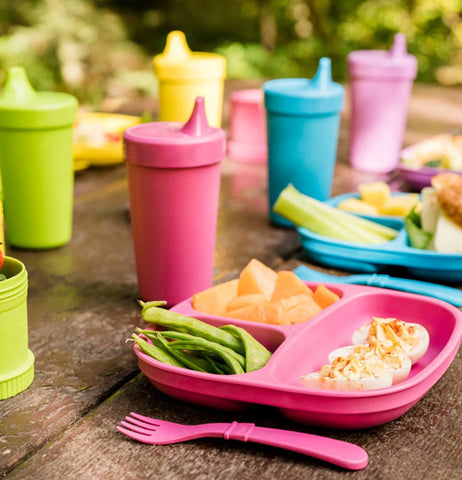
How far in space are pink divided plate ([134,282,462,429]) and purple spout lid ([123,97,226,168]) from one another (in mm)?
256

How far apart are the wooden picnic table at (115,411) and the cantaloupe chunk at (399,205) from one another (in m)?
0.23

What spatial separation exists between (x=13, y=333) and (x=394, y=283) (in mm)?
722

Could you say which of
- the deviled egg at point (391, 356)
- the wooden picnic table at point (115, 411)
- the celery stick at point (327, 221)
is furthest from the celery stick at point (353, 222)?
the deviled egg at point (391, 356)

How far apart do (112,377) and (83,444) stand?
0.60 ft

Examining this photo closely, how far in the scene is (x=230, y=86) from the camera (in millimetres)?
3525

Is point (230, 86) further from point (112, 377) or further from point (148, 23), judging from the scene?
point (148, 23)

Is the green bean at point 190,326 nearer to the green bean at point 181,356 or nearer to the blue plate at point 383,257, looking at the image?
the green bean at point 181,356

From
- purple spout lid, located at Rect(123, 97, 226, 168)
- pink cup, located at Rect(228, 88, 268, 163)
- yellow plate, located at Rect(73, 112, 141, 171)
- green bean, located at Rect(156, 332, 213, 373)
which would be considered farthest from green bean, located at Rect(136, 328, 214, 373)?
pink cup, located at Rect(228, 88, 268, 163)

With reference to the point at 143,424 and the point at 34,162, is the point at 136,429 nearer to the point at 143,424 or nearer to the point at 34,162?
the point at 143,424

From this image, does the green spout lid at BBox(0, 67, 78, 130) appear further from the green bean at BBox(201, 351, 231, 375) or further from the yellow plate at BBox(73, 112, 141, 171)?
the green bean at BBox(201, 351, 231, 375)

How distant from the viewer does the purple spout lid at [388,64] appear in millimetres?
2191

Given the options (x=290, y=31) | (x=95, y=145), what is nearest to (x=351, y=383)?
(x=95, y=145)

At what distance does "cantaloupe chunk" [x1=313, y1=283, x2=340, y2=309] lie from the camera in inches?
45.9

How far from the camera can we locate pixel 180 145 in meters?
1.22
